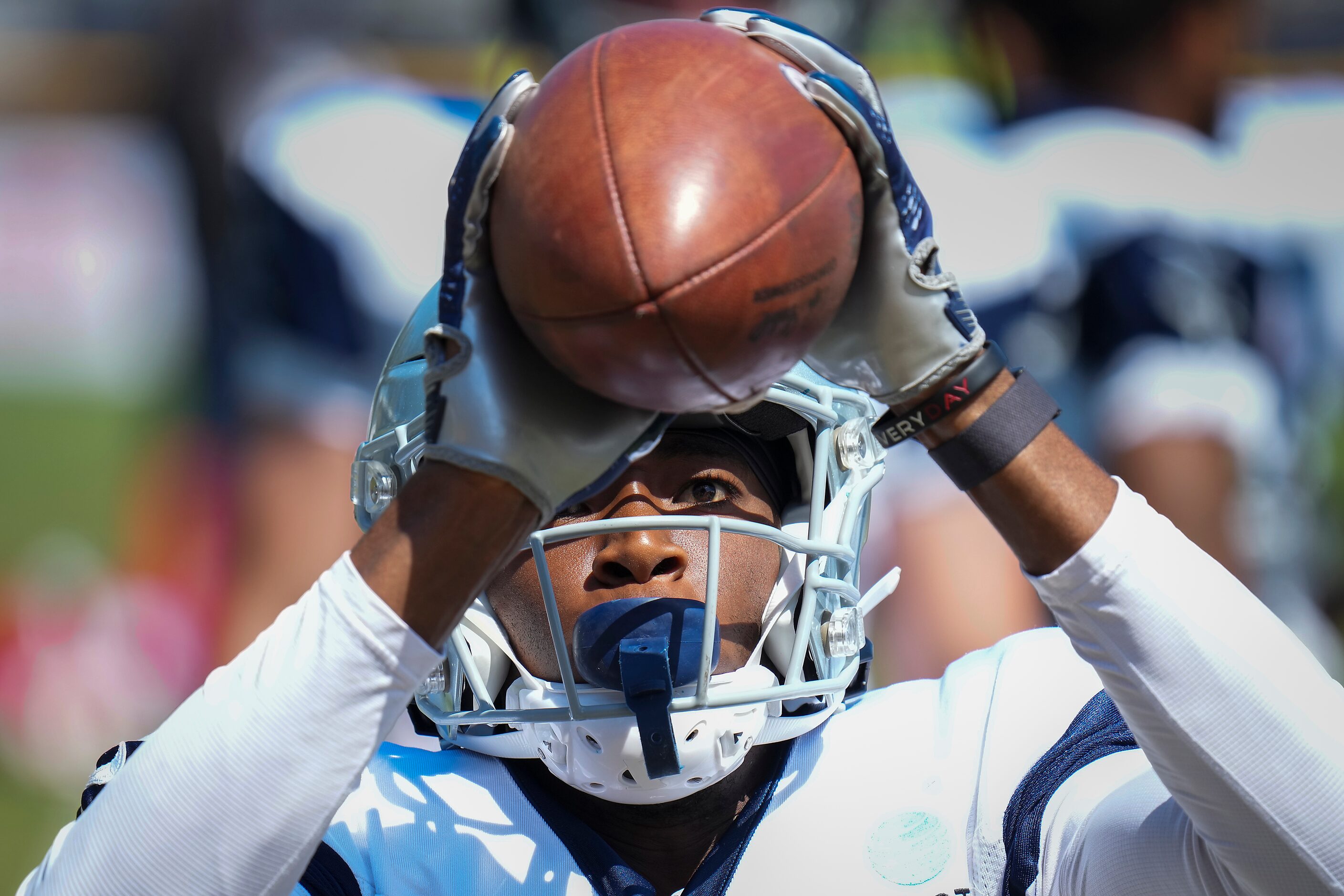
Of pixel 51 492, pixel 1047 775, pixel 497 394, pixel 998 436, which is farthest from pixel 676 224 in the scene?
A: pixel 51 492

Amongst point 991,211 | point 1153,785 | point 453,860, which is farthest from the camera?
point 991,211

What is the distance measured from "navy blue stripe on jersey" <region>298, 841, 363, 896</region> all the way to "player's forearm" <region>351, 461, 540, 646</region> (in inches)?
14.8

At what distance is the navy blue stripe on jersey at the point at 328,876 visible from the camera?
4.67ft

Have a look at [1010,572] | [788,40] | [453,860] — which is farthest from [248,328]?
[788,40]

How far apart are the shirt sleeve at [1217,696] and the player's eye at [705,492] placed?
495 millimetres

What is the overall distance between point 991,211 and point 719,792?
246 cm

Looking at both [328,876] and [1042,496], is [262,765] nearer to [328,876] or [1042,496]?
[328,876]

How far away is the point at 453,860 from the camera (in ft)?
5.13

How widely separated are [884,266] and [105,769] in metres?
0.94

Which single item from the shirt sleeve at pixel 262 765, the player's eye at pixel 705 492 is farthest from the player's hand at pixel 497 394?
the player's eye at pixel 705 492

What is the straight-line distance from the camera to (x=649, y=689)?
1405 millimetres

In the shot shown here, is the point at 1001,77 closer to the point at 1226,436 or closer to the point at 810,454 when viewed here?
the point at 1226,436

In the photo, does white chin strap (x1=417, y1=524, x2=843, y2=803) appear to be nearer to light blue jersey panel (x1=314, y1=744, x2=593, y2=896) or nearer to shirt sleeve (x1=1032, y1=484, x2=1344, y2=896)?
light blue jersey panel (x1=314, y1=744, x2=593, y2=896)

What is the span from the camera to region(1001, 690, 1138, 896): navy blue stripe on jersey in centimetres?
143
